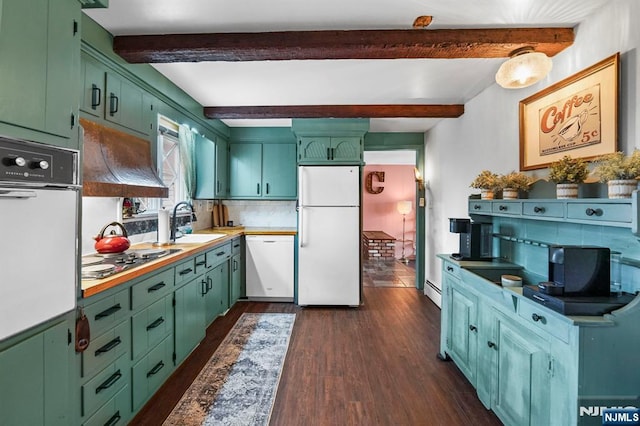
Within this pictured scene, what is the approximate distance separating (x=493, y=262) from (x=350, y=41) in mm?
1952

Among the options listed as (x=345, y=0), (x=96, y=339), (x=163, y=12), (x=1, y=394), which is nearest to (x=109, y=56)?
(x=163, y=12)

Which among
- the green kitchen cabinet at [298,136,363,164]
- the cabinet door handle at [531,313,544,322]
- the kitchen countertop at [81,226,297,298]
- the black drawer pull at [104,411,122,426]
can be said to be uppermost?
the green kitchen cabinet at [298,136,363,164]

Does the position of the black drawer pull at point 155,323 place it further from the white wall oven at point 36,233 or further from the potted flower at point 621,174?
the potted flower at point 621,174

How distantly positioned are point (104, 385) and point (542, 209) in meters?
2.55

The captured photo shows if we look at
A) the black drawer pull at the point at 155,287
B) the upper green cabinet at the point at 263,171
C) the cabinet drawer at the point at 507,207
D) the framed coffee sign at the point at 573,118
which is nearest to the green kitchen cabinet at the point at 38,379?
the black drawer pull at the point at 155,287

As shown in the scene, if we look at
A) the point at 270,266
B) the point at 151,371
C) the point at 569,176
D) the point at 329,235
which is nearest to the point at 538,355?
the point at 569,176

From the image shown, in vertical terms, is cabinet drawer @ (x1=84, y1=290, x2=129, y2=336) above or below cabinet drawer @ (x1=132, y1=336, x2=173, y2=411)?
above

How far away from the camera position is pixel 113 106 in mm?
2186

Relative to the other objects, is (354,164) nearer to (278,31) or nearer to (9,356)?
(278,31)

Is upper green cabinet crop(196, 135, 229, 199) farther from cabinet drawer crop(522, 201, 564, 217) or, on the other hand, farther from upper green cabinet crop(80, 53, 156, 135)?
cabinet drawer crop(522, 201, 564, 217)

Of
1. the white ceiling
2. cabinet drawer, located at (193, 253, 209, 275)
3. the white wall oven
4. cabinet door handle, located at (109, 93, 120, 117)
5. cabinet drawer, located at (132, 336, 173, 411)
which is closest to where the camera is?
the white wall oven

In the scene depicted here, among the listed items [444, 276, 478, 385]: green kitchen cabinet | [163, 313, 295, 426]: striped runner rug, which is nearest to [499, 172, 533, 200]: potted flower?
[444, 276, 478, 385]: green kitchen cabinet

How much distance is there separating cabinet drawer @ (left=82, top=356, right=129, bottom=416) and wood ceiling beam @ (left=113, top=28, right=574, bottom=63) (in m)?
2.00

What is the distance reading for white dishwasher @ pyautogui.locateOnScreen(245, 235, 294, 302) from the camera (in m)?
4.21
